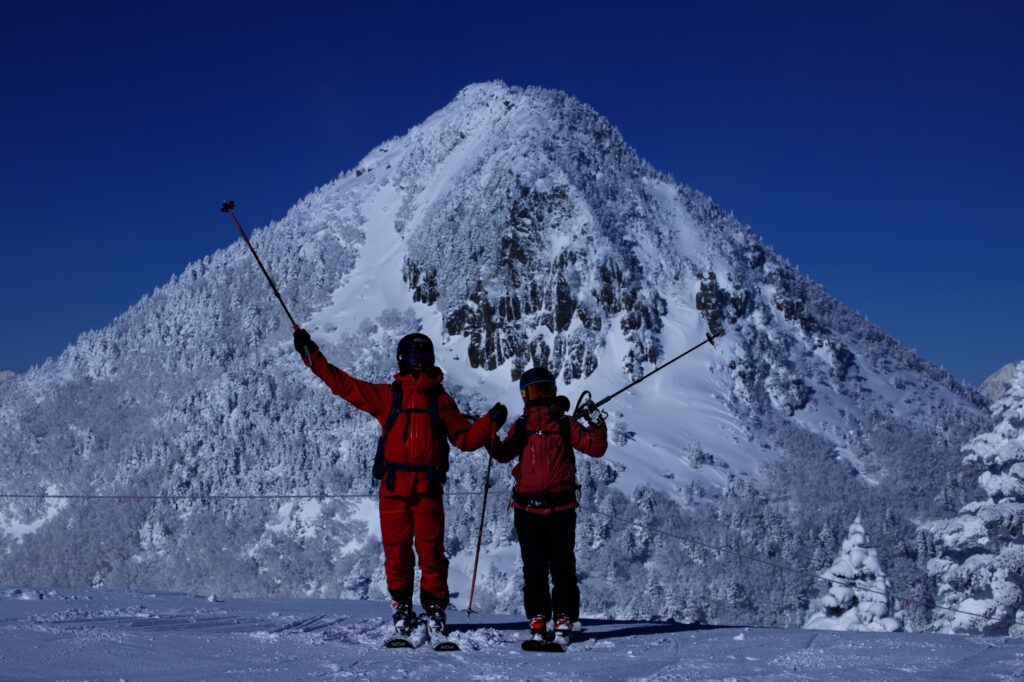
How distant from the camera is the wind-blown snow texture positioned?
105m

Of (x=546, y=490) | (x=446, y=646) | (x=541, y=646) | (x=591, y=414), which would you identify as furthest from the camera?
(x=591, y=414)

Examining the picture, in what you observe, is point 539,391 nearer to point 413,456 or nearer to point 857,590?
point 413,456

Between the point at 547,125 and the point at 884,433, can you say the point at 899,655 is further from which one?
the point at 547,125

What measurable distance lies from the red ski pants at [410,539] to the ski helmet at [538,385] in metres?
1.32

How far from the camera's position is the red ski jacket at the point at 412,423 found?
771cm

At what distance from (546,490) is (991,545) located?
15.1 metres

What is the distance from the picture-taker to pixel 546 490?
26.8 ft

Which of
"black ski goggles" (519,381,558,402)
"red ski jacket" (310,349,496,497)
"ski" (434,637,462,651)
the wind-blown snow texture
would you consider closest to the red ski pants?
"red ski jacket" (310,349,496,497)

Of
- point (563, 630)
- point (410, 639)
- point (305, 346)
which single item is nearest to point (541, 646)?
point (563, 630)

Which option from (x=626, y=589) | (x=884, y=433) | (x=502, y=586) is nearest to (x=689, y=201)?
→ (x=884, y=433)

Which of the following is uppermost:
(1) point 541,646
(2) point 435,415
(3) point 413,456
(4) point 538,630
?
(2) point 435,415

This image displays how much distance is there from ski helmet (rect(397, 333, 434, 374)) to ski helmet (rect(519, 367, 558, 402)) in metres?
0.97

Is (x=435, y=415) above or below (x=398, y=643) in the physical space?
above

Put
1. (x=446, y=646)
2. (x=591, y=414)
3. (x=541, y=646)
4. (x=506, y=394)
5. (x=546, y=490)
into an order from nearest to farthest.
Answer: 1. (x=446, y=646)
2. (x=541, y=646)
3. (x=546, y=490)
4. (x=591, y=414)
5. (x=506, y=394)
